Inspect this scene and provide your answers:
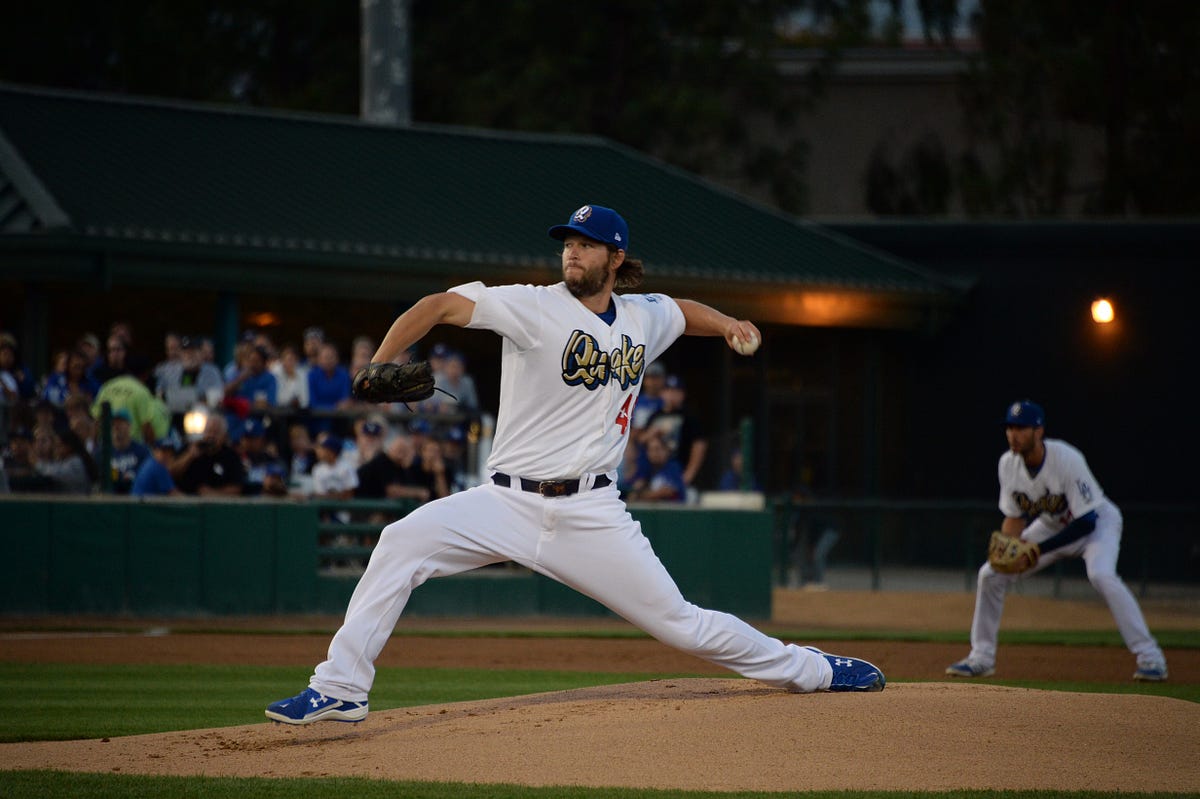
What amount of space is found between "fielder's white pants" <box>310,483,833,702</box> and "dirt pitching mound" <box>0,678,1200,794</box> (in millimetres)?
347

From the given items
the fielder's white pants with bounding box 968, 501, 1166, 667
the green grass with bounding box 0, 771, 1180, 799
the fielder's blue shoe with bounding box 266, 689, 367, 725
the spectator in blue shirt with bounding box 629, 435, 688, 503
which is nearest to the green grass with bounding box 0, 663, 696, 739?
the fielder's blue shoe with bounding box 266, 689, 367, 725

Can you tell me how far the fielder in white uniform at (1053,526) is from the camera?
36.4ft

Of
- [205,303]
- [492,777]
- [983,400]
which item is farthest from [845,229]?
[492,777]

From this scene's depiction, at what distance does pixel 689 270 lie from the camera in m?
20.5

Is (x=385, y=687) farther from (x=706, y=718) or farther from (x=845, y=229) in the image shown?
(x=845, y=229)

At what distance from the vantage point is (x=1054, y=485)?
448 inches

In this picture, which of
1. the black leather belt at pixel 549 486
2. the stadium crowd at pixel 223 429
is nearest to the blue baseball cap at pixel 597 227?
the black leather belt at pixel 549 486

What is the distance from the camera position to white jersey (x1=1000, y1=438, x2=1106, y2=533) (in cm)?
1135

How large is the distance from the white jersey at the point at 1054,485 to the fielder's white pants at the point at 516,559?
4.94 m

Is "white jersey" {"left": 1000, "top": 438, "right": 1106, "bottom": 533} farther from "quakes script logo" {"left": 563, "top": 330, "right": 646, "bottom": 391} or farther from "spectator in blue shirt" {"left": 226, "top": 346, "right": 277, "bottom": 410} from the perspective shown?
"spectator in blue shirt" {"left": 226, "top": 346, "right": 277, "bottom": 410}

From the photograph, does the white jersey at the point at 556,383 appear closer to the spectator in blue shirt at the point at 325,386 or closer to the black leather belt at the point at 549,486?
the black leather belt at the point at 549,486

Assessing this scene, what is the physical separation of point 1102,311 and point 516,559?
16.8m

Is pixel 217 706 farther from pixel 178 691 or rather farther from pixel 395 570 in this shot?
pixel 395 570

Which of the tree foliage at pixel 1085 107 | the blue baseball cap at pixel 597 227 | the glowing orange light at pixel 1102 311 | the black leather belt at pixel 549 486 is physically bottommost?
the black leather belt at pixel 549 486
